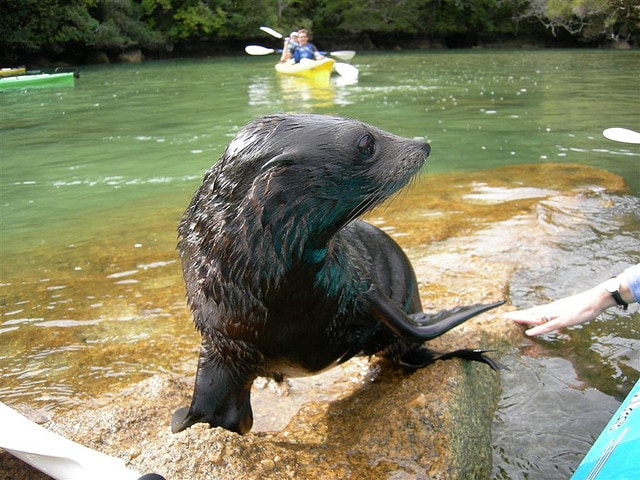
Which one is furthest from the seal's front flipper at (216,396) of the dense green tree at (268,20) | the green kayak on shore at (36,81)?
the dense green tree at (268,20)

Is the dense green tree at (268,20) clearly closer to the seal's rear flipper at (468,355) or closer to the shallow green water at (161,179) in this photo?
the shallow green water at (161,179)

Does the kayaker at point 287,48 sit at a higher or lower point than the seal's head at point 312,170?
lower

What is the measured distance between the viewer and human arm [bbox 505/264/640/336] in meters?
3.44

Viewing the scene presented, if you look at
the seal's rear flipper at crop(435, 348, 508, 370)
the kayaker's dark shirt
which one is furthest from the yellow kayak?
the seal's rear flipper at crop(435, 348, 508, 370)

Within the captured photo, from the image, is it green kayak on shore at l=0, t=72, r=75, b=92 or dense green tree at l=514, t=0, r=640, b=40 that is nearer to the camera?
green kayak on shore at l=0, t=72, r=75, b=92

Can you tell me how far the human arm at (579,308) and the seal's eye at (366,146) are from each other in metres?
1.77

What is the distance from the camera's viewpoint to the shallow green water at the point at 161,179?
409cm

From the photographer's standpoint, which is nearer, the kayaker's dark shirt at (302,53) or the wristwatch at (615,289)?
the wristwatch at (615,289)

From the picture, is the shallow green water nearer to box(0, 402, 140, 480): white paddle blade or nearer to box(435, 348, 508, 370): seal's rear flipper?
box(435, 348, 508, 370): seal's rear flipper

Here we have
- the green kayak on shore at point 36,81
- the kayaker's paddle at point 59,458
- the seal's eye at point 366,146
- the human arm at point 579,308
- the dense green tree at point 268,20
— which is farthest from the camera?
the dense green tree at point 268,20

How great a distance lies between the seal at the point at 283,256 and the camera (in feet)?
7.66

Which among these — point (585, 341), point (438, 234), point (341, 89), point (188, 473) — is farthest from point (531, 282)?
point (341, 89)

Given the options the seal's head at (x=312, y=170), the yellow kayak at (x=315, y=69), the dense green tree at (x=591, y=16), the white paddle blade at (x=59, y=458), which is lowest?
the yellow kayak at (x=315, y=69)

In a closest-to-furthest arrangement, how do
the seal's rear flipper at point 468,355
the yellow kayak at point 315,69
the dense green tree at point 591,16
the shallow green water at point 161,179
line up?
the seal's rear flipper at point 468,355
the shallow green water at point 161,179
the yellow kayak at point 315,69
the dense green tree at point 591,16
